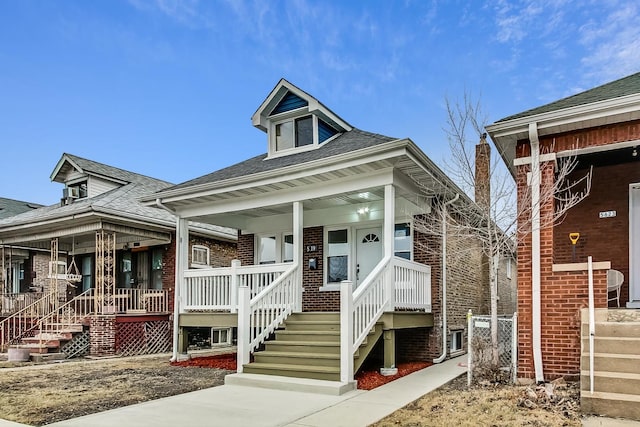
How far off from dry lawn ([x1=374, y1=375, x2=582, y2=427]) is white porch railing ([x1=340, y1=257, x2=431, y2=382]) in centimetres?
137

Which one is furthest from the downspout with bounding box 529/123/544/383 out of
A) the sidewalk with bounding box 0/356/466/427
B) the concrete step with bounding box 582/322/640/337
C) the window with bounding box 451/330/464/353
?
the window with bounding box 451/330/464/353

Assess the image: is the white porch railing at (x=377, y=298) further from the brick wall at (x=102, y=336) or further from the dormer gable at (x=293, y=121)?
the brick wall at (x=102, y=336)

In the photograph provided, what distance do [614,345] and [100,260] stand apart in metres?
12.1

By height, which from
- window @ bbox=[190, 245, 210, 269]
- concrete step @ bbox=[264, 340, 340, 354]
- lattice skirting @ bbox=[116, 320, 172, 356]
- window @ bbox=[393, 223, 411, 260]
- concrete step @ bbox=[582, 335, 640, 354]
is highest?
window @ bbox=[393, 223, 411, 260]

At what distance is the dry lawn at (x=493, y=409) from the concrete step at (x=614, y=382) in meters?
0.32

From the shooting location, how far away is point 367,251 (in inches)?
461

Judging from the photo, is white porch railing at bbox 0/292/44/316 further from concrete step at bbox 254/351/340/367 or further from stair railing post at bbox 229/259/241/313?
concrete step at bbox 254/351/340/367

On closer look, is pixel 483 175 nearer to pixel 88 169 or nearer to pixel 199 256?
pixel 199 256

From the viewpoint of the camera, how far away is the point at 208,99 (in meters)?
27.7

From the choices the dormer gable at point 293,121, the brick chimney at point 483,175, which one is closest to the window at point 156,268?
the dormer gable at point 293,121

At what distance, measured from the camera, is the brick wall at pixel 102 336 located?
41.8 ft

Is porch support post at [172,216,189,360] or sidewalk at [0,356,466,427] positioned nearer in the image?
sidewalk at [0,356,466,427]

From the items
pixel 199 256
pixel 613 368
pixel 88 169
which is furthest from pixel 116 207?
pixel 613 368

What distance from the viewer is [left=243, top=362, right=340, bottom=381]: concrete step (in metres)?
7.55
